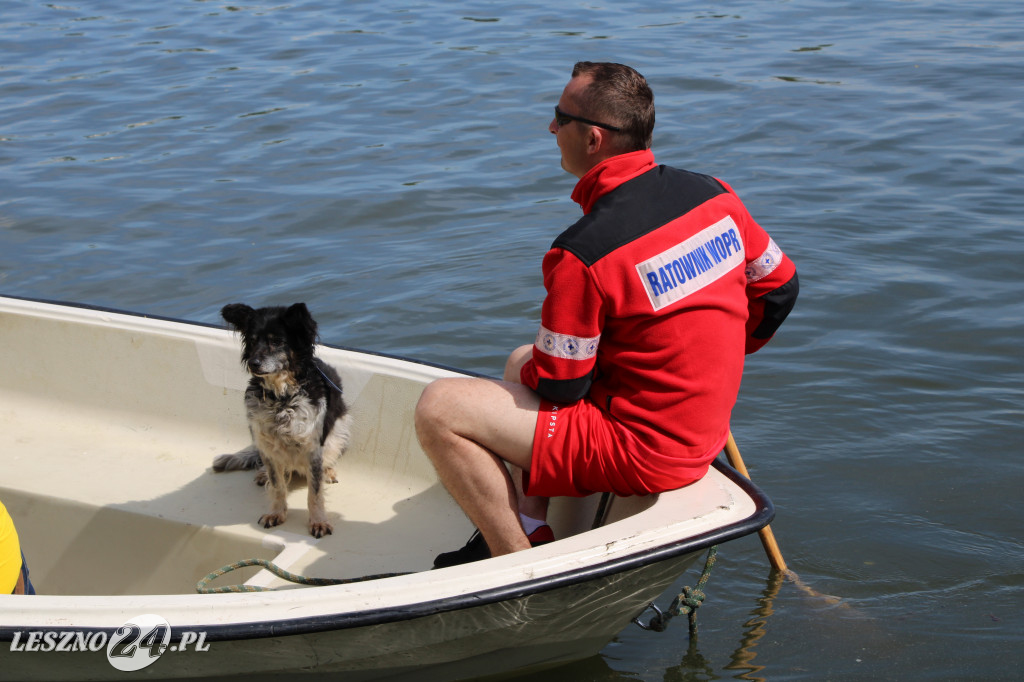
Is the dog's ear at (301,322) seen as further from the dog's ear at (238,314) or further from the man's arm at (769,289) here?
the man's arm at (769,289)

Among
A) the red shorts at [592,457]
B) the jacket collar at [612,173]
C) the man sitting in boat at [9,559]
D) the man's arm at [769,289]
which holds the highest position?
the jacket collar at [612,173]

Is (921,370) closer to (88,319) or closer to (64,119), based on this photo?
(88,319)

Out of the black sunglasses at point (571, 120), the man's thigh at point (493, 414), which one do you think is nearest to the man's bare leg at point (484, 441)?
the man's thigh at point (493, 414)

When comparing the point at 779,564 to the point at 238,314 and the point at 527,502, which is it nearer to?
the point at 527,502

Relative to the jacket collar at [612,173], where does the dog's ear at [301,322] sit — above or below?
below

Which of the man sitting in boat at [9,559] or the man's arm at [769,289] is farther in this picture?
the man's arm at [769,289]

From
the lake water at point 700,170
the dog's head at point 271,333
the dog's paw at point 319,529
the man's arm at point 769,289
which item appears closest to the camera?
the man's arm at point 769,289

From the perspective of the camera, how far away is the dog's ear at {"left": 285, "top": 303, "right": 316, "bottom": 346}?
4.02m

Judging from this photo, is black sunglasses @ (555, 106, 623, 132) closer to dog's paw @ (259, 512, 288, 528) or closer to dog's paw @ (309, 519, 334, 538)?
dog's paw @ (309, 519, 334, 538)

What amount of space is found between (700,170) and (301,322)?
618 cm

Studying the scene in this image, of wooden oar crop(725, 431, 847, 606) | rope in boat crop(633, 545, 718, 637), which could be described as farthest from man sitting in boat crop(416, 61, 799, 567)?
wooden oar crop(725, 431, 847, 606)

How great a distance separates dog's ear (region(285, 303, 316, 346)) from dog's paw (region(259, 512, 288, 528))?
0.81m

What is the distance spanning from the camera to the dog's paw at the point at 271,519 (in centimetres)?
436

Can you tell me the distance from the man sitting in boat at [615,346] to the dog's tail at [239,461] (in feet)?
5.75
